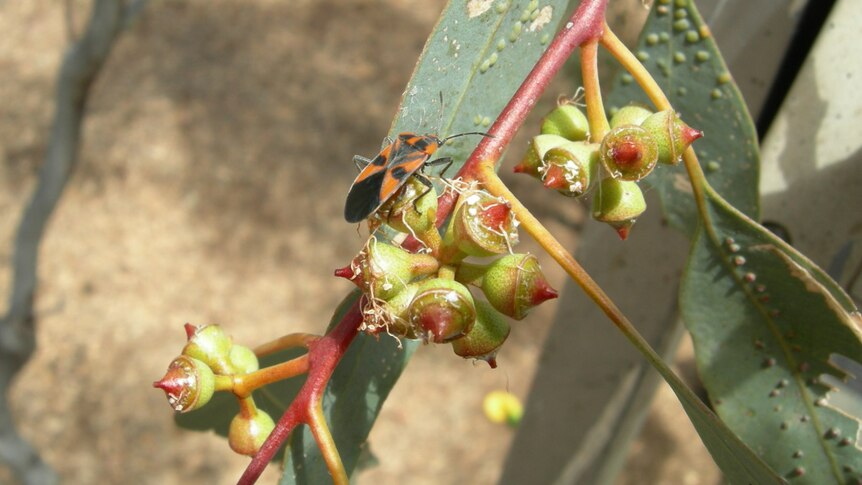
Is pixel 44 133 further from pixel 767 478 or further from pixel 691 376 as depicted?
pixel 767 478

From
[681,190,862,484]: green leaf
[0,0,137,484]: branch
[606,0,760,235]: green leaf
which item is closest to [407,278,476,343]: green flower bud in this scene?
[681,190,862,484]: green leaf

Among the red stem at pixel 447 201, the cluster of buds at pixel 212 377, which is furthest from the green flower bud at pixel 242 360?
the red stem at pixel 447 201

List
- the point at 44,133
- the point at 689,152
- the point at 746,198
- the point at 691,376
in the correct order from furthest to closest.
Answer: the point at 44,133 → the point at 691,376 → the point at 746,198 → the point at 689,152

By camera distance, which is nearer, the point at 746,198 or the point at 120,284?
the point at 746,198

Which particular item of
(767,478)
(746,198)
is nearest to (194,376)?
(767,478)

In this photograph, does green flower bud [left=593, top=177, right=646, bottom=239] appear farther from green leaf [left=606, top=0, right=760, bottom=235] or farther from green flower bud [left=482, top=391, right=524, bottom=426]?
green flower bud [left=482, top=391, right=524, bottom=426]
